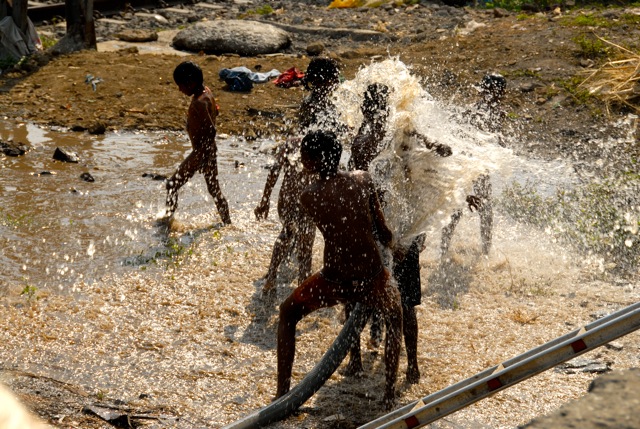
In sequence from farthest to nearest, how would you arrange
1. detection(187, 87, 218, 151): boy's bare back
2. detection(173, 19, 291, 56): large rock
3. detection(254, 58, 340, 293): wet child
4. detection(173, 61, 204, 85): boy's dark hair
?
detection(173, 19, 291, 56): large rock
detection(187, 87, 218, 151): boy's bare back
detection(173, 61, 204, 85): boy's dark hair
detection(254, 58, 340, 293): wet child

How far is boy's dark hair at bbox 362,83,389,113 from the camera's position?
19.2 ft

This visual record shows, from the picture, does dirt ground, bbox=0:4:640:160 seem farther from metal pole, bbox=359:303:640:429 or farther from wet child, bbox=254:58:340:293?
metal pole, bbox=359:303:640:429

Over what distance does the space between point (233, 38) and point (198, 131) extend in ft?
26.8

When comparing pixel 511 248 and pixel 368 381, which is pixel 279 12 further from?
pixel 368 381

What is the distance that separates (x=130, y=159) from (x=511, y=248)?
17.2 ft

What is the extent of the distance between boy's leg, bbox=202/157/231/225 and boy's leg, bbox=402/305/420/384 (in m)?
3.36

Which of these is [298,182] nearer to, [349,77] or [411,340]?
[411,340]

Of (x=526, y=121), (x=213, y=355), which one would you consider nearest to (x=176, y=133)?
(x=526, y=121)

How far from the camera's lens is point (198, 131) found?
8102mm

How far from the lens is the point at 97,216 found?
882 centimetres

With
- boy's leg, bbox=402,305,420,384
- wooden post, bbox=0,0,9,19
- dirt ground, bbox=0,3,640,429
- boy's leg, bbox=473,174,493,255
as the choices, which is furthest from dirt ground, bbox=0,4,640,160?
boy's leg, bbox=402,305,420,384

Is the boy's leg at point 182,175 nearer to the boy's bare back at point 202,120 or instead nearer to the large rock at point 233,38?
the boy's bare back at point 202,120

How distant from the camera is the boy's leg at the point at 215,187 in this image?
831 cm

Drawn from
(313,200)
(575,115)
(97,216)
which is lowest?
(97,216)
